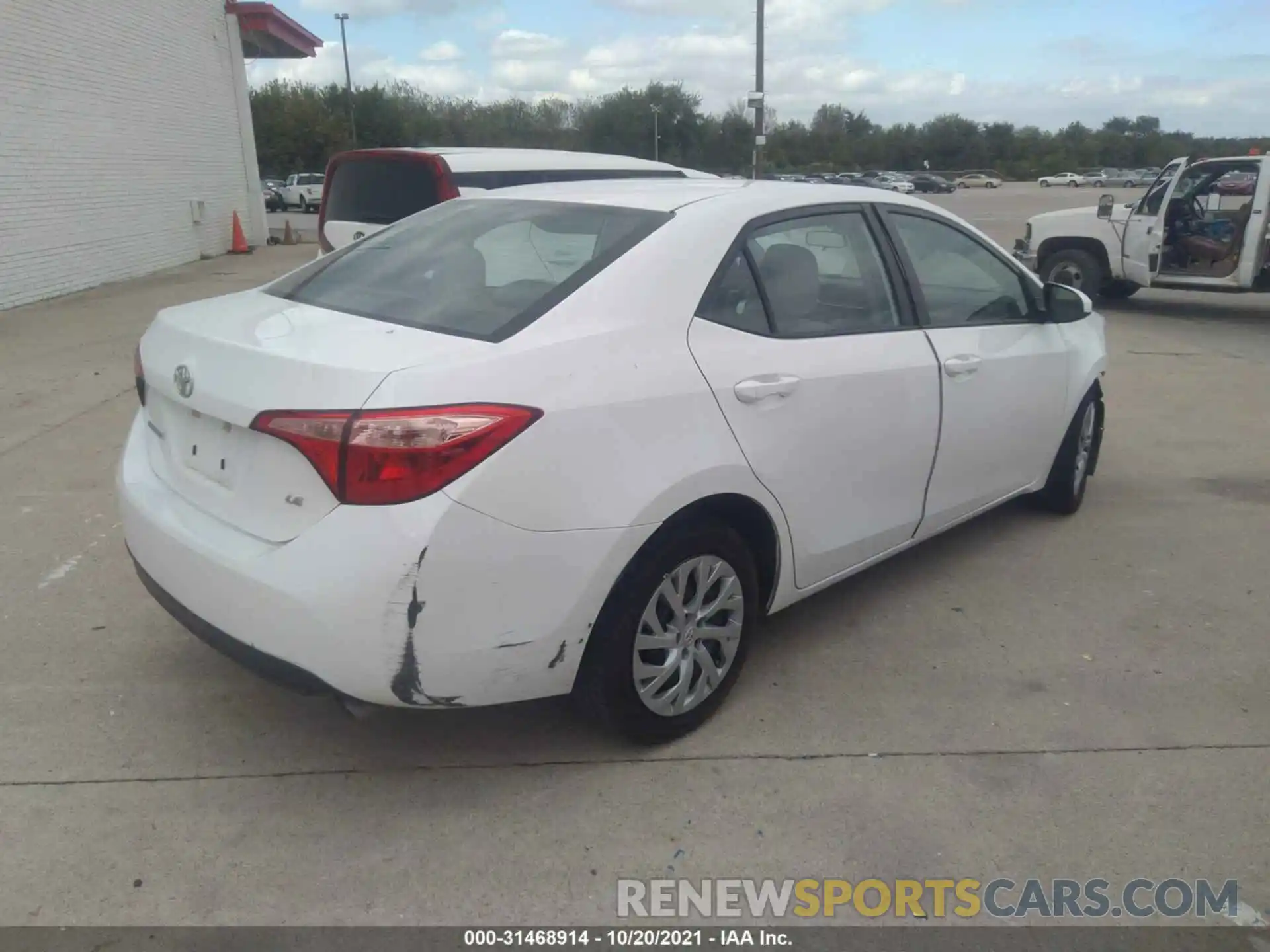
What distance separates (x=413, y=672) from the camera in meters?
2.54

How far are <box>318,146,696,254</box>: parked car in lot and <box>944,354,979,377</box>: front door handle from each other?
4.17 metres

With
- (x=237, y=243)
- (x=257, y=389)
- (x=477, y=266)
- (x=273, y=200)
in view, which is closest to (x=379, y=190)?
(x=477, y=266)

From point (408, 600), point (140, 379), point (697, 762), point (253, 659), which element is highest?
point (140, 379)

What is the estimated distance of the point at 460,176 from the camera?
25.3 feet

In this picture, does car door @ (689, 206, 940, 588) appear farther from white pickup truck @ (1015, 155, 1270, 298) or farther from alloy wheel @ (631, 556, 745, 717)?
white pickup truck @ (1015, 155, 1270, 298)

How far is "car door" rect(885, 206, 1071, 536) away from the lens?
3.95 metres

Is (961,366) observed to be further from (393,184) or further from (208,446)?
(393,184)

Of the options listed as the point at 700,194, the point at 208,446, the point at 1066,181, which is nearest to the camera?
the point at 208,446

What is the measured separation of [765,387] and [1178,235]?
1124 centimetres

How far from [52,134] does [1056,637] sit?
14254 mm

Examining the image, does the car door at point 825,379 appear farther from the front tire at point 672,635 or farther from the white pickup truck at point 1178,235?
the white pickup truck at point 1178,235

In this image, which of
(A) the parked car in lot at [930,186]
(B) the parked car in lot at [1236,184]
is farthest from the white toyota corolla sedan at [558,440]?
(A) the parked car in lot at [930,186]

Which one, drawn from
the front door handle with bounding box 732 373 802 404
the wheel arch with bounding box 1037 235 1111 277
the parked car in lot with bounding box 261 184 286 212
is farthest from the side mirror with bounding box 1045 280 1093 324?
the parked car in lot with bounding box 261 184 286 212

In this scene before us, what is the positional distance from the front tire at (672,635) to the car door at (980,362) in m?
1.16
